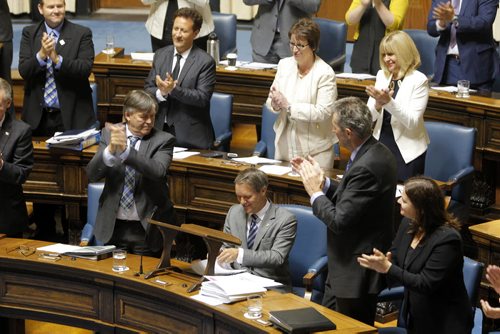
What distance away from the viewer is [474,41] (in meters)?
7.30

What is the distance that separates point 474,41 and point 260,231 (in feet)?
9.64

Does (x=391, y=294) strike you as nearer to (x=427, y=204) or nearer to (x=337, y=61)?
(x=427, y=204)

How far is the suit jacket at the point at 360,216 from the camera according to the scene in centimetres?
448

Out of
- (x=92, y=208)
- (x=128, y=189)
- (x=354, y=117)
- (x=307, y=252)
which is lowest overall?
(x=307, y=252)

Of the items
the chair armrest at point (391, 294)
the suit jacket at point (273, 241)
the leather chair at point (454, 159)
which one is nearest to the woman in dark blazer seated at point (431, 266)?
the chair armrest at point (391, 294)

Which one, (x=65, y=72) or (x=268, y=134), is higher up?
(x=65, y=72)

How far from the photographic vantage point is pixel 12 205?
222 inches

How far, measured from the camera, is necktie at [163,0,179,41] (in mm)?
7980

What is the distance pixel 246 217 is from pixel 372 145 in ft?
3.05

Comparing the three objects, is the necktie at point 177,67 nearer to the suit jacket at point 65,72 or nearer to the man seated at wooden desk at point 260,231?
the suit jacket at point 65,72

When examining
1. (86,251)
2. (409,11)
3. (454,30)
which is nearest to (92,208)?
(86,251)

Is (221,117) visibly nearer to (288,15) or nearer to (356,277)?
(288,15)

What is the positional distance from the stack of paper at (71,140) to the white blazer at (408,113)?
1858 mm

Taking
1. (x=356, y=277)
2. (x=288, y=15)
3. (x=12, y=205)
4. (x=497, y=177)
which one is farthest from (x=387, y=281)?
(x=288, y=15)
